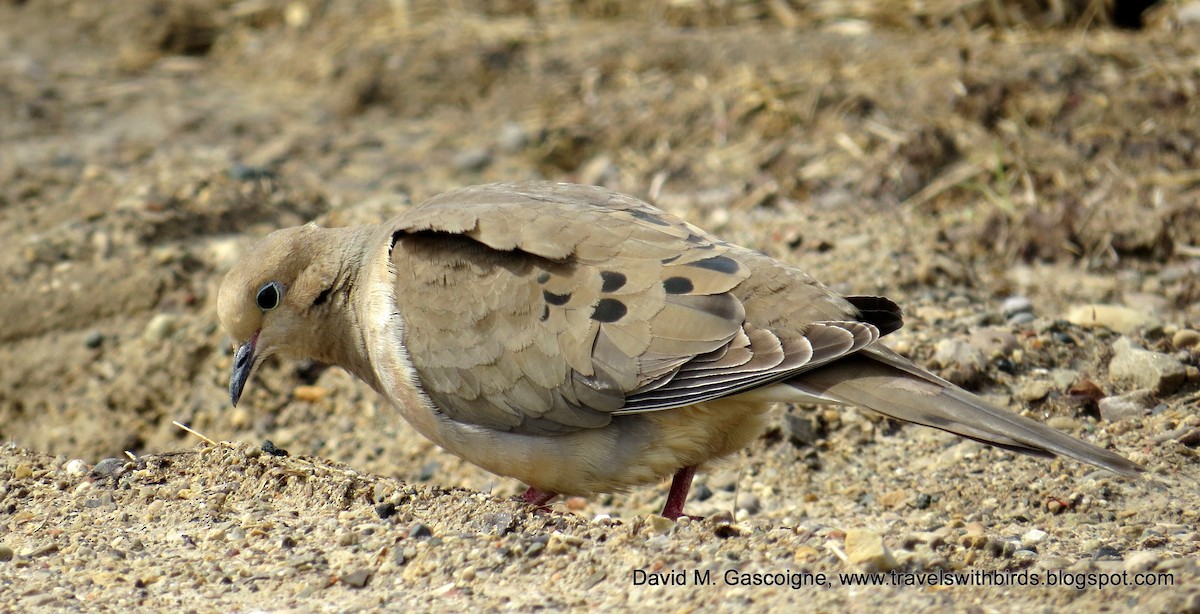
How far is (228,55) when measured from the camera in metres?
9.61

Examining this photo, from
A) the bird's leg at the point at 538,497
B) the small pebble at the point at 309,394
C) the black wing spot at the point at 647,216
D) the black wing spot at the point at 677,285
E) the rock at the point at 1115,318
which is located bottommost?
the small pebble at the point at 309,394

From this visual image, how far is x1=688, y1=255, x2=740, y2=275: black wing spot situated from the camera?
164 inches

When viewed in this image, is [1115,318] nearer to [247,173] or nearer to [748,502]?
[748,502]

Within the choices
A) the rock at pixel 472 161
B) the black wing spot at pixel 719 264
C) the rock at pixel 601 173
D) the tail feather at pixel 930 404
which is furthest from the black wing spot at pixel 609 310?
the rock at pixel 472 161

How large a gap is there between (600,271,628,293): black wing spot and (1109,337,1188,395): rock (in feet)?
6.75

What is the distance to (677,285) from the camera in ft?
13.6

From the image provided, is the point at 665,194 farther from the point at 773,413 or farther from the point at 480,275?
the point at 480,275

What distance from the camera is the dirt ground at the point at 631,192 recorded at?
3684mm

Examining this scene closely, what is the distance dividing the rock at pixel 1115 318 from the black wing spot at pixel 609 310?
2313 mm

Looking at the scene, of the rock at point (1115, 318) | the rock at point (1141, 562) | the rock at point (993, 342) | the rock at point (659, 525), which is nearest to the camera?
the rock at point (1141, 562)

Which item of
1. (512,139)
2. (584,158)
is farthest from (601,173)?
(512,139)

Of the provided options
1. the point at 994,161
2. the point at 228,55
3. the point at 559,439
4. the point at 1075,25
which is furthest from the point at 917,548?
the point at 228,55

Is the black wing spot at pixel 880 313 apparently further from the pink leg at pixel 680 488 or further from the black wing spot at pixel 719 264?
the pink leg at pixel 680 488

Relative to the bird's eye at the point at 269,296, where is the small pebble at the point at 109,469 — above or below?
below
